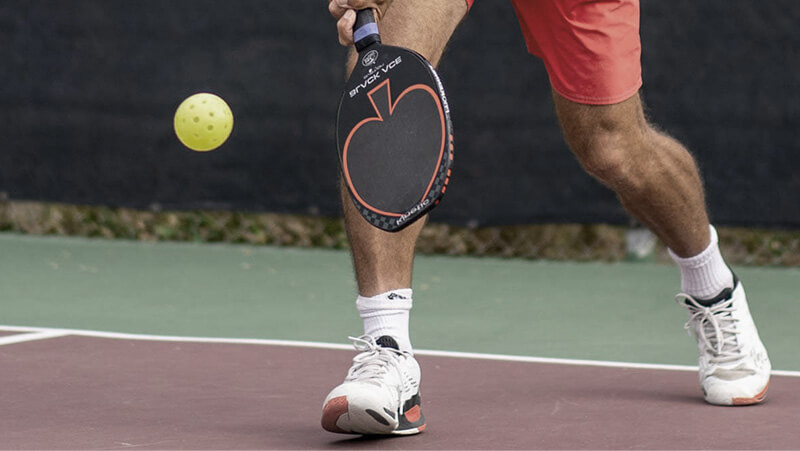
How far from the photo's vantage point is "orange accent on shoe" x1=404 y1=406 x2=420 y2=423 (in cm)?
266

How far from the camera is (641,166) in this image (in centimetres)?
302

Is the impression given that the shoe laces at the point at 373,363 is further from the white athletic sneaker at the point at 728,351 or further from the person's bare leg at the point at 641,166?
the white athletic sneaker at the point at 728,351

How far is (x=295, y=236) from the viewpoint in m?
6.23

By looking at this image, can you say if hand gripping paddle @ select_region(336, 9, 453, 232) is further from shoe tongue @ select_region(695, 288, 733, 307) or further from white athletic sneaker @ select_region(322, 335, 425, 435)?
shoe tongue @ select_region(695, 288, 733, 307)

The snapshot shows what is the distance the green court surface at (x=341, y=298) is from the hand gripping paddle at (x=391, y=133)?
50.6 inches

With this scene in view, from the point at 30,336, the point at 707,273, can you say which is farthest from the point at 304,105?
the point at 707,273

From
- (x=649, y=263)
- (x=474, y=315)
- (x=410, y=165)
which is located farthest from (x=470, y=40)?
(x=410, y=165)

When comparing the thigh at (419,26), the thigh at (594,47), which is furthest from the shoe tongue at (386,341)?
the thigh at (594,47)

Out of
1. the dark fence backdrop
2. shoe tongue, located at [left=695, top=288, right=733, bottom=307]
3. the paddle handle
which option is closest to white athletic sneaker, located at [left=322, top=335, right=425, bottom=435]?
the paddle handle

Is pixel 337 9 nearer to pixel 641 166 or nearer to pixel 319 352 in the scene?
pixel 641 166

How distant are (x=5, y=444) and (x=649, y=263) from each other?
3649mm

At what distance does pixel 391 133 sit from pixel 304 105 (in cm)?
338

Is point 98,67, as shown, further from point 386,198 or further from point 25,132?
point 386,198

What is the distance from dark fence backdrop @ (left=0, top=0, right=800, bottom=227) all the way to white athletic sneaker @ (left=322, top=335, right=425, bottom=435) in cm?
306
